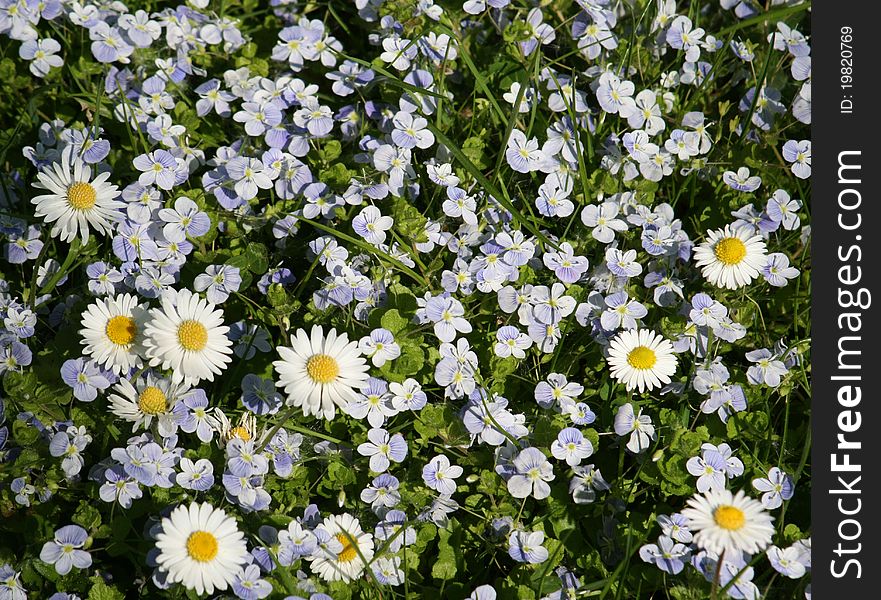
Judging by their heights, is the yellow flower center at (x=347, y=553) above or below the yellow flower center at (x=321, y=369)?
below

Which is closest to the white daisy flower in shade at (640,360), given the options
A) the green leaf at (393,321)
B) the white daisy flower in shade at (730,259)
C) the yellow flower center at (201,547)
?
the white daisy flower in shade at (730,259)

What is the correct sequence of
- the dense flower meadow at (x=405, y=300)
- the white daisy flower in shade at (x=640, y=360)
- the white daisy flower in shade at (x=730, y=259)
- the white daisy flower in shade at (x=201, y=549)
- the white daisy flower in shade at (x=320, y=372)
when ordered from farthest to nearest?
the white daisy flower in shade at (x=730, y=259) → the white daisy flower in shade at (x=640, y=360) → the dense flower meadow at (x=405, y=300) → the white daisy flower in shade at (x=320, y=372) → the white daisy flower in shade at (x=201, y=549)

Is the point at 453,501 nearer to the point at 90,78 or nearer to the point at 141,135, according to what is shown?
the point at 141,135

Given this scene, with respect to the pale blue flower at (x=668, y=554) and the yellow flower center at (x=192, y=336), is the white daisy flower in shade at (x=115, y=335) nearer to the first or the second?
the yellow flower center at (x=192, y=336)

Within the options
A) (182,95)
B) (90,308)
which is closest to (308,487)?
(90,308)

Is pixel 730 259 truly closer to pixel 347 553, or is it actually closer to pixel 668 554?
pixel 668 554

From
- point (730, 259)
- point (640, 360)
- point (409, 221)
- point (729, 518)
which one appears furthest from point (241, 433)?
point (730, 259)

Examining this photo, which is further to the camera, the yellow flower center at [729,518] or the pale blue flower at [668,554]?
the pale blue flower at [668,554]

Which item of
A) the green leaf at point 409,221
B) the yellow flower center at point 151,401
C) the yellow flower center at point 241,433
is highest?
the green leaf at point 409,221
